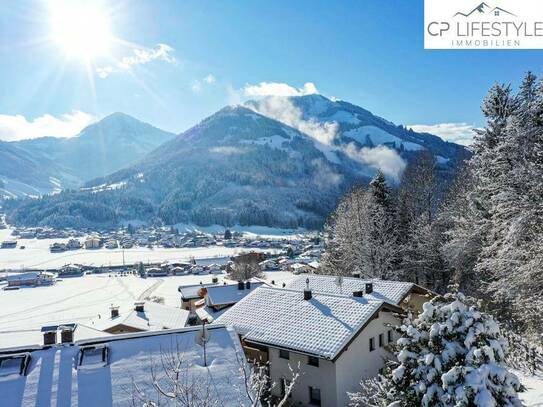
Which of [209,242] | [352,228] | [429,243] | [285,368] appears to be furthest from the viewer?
[209,242]

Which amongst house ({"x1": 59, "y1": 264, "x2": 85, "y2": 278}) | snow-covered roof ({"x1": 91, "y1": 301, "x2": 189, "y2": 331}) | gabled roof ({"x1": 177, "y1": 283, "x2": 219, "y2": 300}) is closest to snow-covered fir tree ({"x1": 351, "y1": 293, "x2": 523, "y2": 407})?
snow-covered roof ({"x1": 91, "y1": 301, "x2": 189, "y2": 331})

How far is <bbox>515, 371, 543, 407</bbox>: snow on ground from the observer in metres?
11.0

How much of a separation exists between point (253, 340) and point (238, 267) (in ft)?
203

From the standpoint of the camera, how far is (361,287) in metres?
25.8

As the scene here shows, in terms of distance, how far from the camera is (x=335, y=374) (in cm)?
1709

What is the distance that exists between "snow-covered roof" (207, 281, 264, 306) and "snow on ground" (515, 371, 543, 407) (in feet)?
84.5

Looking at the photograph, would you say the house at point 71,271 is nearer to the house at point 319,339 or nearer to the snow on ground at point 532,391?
the house at point 319,339

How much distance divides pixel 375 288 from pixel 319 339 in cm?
884

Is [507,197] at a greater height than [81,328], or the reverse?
[507,197]

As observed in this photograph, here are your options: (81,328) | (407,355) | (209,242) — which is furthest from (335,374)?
(209,242)

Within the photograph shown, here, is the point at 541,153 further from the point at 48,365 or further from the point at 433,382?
the point at 48,365

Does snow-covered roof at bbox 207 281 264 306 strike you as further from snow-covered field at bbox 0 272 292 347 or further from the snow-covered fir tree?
the snow-covered fir tree

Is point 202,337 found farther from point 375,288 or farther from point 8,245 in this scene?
point 8,245

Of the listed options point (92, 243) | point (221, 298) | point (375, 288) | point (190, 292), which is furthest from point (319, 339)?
point (92, 243)
